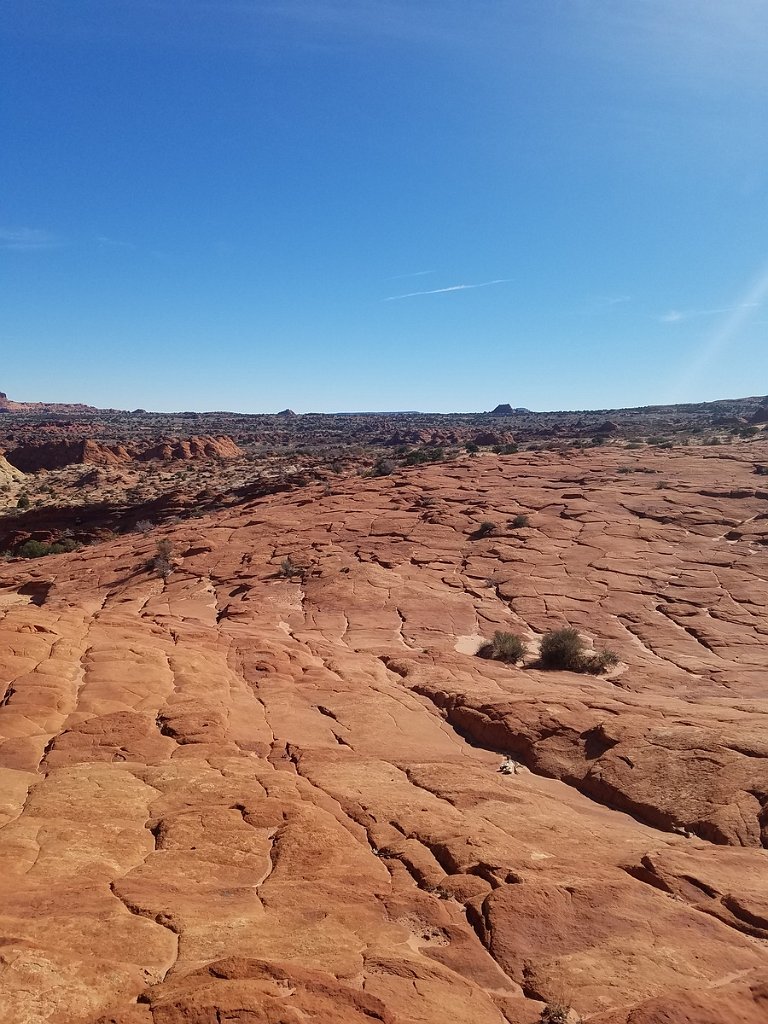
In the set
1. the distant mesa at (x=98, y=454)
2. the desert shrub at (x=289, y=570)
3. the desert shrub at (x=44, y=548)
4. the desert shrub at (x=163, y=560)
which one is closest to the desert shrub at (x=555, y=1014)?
the desert shrub at (x=289, y=570)

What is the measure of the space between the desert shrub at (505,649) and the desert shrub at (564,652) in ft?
1.80

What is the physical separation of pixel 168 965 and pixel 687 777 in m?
6.42

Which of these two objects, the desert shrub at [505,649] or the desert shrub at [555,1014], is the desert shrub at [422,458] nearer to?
the desert shrub at [505,649]

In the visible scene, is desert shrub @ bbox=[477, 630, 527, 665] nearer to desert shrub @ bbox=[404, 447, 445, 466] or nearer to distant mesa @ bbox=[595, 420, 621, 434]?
desert shrub @ bbox=[404, 447, 445, 466]

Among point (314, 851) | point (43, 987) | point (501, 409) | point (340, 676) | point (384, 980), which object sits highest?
point (501, 409)

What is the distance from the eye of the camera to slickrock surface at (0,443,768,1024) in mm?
3879

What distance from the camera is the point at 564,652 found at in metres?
13.8

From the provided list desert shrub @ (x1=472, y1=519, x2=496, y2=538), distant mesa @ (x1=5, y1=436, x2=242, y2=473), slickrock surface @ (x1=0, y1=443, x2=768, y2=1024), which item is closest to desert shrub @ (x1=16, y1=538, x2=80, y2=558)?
slickrock surface @ (x1=0, y1=443, x2=768, y2=1024)

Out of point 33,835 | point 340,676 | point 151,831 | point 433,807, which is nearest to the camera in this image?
point 33,835

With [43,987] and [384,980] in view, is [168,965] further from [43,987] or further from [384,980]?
[384,980]

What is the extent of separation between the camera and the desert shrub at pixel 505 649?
1414 centimetres

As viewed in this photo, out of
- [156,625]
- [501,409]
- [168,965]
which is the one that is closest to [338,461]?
[156,625]

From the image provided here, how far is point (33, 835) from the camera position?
5.36 meters

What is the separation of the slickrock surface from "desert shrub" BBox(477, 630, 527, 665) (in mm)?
898
